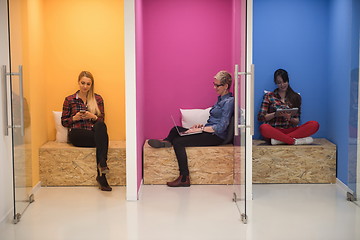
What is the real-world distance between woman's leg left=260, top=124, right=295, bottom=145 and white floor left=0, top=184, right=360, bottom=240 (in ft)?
1.70

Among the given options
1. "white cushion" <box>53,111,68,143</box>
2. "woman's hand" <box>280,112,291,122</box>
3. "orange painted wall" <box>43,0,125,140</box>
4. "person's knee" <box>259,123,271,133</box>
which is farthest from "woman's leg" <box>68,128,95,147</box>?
"woman's hand" <box>280,112,291,122</box>

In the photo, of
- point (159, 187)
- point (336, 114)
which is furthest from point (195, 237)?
point (336, 114)

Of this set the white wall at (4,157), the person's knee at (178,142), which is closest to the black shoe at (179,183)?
the person's knee at (178,142)

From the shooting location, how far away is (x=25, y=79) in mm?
5176

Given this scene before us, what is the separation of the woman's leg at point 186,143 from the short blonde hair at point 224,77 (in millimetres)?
618

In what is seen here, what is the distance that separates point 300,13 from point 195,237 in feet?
11.1

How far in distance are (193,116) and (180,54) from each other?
792mm

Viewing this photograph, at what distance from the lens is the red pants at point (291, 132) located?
20.2 feet

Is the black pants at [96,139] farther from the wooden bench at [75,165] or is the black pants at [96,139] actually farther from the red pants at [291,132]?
the red pants at [291,132]

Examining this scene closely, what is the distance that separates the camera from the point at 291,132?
630 cm

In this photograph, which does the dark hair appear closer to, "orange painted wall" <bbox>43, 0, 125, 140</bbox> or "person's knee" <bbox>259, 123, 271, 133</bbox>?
"person's knee" <bbox>259, 123, 271, 133</bbox>

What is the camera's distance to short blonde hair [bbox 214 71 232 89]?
611 cm

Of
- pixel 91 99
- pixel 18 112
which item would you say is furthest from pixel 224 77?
pixel 18 112

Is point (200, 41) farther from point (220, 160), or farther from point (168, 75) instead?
point (220, 160)
